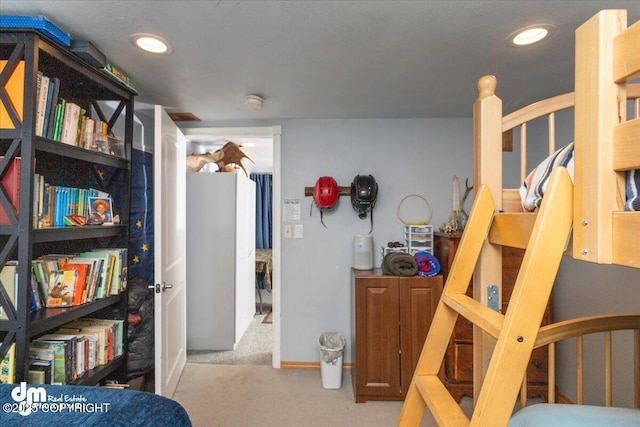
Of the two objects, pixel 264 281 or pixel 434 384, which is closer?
pixel 434 384

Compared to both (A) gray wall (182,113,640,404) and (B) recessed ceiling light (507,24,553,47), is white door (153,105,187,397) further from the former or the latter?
(B) recessed ceiling light (507,24,553,47)

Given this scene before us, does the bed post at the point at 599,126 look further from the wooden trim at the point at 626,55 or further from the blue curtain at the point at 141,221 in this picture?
the blue curtain at the point at 141,221

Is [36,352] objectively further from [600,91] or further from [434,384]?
[600,91]

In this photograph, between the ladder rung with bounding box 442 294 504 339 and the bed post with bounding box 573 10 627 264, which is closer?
the bed post with bounding box 573 10 627 264

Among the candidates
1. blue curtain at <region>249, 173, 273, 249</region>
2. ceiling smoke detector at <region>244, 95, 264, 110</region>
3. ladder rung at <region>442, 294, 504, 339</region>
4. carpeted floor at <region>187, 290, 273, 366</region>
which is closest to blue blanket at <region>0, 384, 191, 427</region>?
ladder rung at <region>442, 294, 504, 339</region>

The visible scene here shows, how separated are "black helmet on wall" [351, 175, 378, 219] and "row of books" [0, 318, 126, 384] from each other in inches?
72.5

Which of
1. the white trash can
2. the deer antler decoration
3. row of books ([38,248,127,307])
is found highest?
the deer antler decoration

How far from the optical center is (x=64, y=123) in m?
1.53

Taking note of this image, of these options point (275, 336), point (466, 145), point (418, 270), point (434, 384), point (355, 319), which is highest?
point (466, 145)

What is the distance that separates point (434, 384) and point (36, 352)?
1.73 meters

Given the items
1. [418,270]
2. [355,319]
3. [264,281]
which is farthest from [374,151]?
[264,281]

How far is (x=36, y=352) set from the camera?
1455 millimetres

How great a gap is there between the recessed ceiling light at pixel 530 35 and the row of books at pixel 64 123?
213 cm

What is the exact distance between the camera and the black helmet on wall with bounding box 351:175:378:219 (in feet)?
8.47
